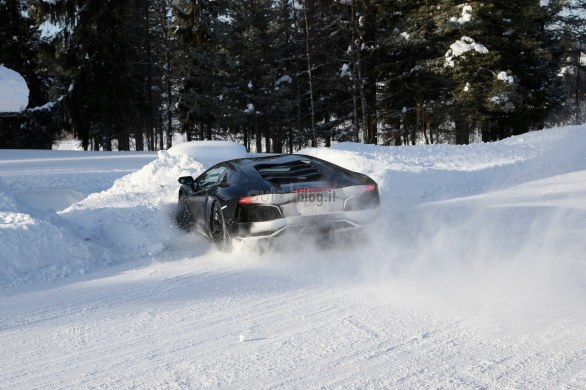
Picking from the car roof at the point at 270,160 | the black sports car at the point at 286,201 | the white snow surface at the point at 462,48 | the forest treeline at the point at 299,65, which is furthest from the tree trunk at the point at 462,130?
the black sports car at the point at 286,201

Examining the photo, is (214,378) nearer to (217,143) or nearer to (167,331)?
(167,331)

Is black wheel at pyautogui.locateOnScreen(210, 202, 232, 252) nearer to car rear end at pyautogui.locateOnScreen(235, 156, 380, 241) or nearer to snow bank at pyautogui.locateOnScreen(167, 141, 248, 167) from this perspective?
car rear end at pyautogui.locateOnScreen(235, 156, 380, 241)

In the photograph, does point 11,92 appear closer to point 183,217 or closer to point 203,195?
point 203,195

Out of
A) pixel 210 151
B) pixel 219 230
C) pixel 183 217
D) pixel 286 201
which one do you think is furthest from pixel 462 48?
pixel 286 201

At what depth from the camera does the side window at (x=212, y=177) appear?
254 inches

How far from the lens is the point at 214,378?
9.26 feet

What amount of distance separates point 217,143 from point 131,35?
23.4 m

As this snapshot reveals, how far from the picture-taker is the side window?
254 inches

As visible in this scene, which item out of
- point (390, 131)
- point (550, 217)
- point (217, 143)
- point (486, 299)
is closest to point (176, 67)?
point (390, 131)

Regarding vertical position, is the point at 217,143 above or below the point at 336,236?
above

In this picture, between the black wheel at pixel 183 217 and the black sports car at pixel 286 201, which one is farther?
the black wheel at pixel 183 217

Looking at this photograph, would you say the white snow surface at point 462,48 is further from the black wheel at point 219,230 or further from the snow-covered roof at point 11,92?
the snow-covered roof at point 11,92

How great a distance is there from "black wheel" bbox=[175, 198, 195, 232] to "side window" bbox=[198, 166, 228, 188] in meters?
0.47

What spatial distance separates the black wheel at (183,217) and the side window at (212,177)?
47 centimetres
